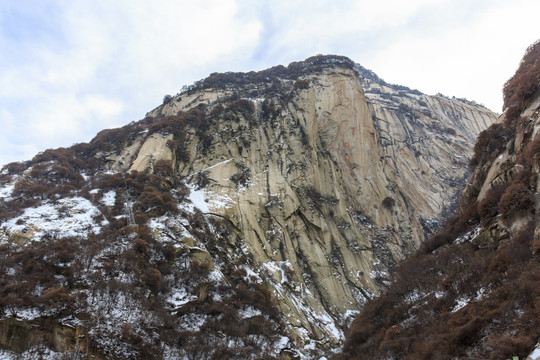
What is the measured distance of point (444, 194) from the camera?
7456 cm

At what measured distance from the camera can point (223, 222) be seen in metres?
42.9

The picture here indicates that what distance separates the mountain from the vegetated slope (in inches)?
482

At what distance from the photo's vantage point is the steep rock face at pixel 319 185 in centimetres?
4459

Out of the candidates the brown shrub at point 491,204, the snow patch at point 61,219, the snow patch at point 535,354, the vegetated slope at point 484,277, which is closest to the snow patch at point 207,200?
the snow patch at point 61,219

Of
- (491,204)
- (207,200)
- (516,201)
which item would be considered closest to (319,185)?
(207,200)

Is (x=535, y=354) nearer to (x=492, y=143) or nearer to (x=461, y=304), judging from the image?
(x=461, y=304)

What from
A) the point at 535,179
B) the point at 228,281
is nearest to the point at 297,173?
the point at 228,281

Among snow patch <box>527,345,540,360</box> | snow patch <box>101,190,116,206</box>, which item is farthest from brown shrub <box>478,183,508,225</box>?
snow patch <box>101,190,116,206</box>

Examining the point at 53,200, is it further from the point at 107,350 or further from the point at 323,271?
the point at 323,271

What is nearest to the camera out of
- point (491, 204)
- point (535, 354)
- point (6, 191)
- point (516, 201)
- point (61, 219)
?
point (535, 354)

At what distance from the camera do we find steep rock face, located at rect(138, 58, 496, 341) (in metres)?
44.6

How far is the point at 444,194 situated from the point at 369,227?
91.9 ft

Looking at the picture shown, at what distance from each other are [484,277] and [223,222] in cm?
2975

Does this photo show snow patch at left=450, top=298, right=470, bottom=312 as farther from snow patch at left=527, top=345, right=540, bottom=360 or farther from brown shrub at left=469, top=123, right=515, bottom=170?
brown shrub at left=469, top=123, right=515, bottom=170
